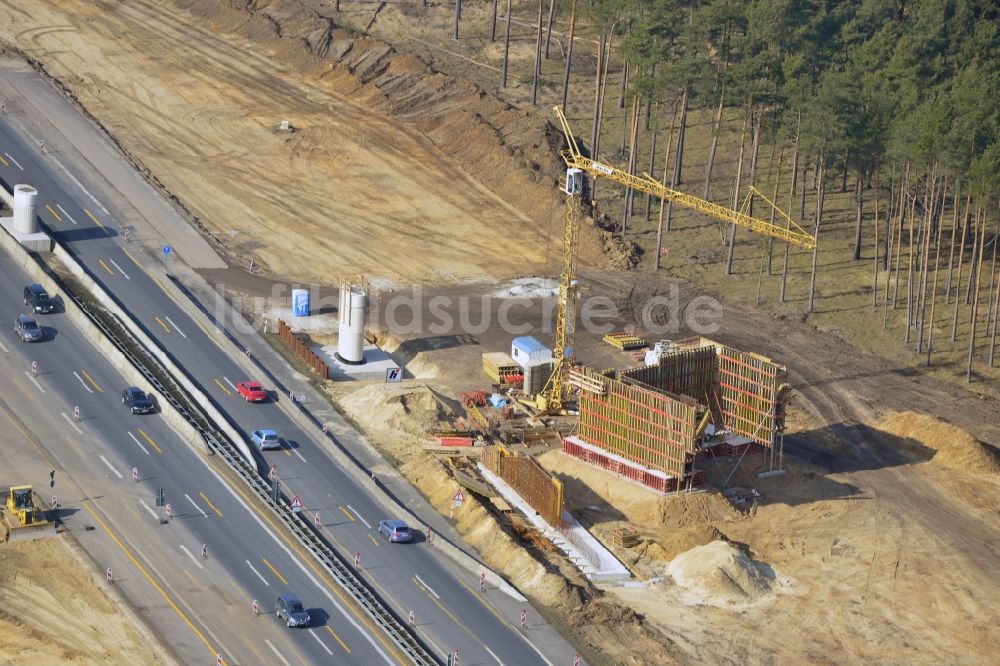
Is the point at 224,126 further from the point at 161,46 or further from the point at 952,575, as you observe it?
the point at 952,575

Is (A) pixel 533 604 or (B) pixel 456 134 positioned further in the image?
(B) pixel 456 134

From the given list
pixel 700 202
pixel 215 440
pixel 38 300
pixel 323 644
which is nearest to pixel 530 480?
pixel 215 440

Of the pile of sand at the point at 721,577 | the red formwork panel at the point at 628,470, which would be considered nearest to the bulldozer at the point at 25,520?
the red formwork panel at the point at 628,470

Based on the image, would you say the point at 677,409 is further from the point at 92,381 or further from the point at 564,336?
the point at 92,381

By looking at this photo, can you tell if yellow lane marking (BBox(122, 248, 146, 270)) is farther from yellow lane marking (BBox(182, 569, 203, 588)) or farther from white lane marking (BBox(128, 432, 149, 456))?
yellow lane marking (BBox(182, 569, 203, 588))

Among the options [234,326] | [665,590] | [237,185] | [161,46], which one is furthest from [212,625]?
[161,46]

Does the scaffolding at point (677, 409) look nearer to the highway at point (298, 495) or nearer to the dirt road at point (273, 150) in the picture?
the highway at point (298, 495)

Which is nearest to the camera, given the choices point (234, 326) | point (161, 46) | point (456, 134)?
point (234, 326)
